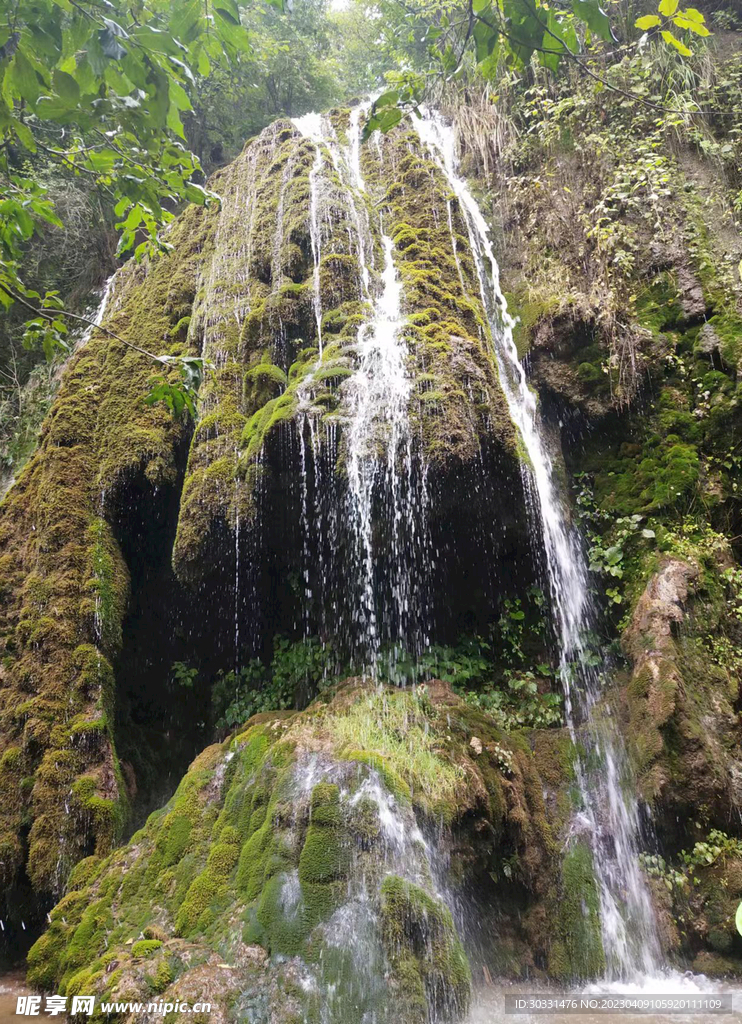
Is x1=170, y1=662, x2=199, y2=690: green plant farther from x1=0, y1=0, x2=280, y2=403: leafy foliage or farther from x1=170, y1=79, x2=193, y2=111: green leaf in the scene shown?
x1=170, y1=79, x2=193, y2=111: green leaf

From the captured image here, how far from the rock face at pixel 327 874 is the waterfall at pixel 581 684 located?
27 cm

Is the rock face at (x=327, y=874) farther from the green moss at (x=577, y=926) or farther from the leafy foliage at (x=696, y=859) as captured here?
the leafy foliage at (x=696, y=859)

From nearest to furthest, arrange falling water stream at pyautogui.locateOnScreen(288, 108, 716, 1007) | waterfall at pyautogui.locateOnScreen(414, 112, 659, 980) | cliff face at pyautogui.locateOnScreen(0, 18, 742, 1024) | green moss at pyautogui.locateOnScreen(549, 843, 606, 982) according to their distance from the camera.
→ cliff face at pyautogui.locateOnScreen(0, 18, 742, 1024)
green moss at pyautogui.locateOnScreen(549, 843, 606, 982)
waterfall at pyautogui.locateOnScreen(414, 112, 659, 980)
falling water stream at pyautogui.locateOnScreen(288, 108, 716, 1007)

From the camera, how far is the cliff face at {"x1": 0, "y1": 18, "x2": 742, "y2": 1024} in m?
4.05

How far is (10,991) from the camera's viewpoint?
4.64 m

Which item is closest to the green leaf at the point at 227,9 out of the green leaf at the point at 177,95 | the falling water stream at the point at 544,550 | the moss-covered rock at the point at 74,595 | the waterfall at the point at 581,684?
the green leaf at the point at 177,95

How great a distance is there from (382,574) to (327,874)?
2.77 m

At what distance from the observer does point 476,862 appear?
4398 mm

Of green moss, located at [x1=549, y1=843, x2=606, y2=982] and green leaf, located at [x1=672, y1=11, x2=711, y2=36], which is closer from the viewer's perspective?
green leaf, located at [x1=672, y1=11, x2=711, y2=36]

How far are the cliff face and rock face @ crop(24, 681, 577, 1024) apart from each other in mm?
21

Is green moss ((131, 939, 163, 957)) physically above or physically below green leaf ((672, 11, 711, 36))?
below

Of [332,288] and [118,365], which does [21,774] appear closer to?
[118,365]

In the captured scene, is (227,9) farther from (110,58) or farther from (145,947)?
(145,947)
